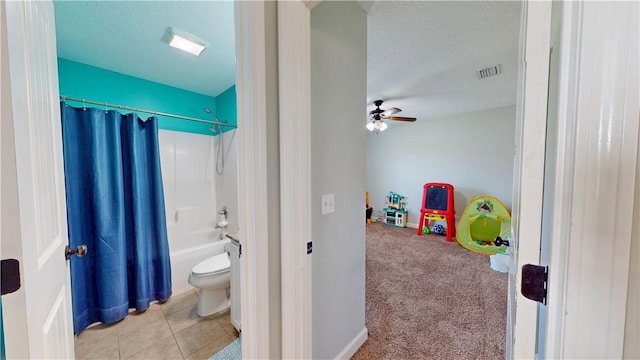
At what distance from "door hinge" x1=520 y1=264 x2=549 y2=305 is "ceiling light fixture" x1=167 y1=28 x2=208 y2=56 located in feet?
7.59

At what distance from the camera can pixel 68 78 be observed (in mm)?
1992

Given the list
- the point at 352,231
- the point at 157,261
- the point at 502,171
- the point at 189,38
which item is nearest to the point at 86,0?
the point at 189,38

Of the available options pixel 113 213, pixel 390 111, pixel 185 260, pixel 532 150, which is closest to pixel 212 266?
pixel 185 260

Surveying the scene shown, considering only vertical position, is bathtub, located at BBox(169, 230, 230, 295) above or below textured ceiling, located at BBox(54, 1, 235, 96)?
below

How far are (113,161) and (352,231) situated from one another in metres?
2.12

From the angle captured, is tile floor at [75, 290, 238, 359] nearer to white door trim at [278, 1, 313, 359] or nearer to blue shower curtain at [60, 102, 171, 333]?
blue shower curtain at [60, 102, 171, 333]

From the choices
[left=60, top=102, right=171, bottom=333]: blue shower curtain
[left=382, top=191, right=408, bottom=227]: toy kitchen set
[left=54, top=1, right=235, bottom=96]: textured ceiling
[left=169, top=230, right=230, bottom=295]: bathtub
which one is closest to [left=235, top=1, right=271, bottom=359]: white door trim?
[left=54, top=1, right=235, bottom=96]: textured ceiling

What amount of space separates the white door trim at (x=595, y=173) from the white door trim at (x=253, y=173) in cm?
87

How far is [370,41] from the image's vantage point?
5.98 ft

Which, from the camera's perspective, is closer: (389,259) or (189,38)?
(189,38)

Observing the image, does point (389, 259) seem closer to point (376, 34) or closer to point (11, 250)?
point (376, 34)

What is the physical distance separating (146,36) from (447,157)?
4.65 metres

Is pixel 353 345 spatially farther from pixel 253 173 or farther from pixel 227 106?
pixel 227 106

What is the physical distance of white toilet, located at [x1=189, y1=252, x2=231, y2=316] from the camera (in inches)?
71.0
